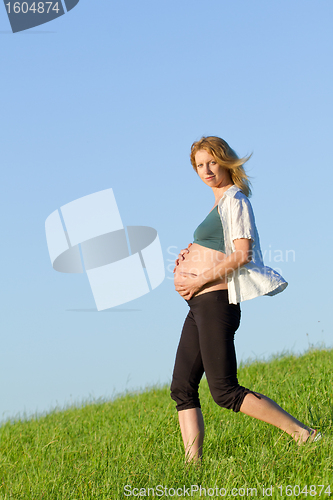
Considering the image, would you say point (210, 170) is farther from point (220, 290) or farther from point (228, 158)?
point (220, 290)

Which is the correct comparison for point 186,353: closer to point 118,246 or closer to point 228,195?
point 228,195

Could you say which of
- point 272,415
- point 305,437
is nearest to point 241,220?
point 272,415

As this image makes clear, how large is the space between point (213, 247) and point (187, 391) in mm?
1059

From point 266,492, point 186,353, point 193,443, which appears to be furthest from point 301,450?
point 186,353

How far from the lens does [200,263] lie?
325cm

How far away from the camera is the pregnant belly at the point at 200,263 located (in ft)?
10.4

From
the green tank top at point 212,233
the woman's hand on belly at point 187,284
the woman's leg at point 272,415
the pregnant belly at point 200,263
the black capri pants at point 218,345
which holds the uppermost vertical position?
the green tank top at point 212,233

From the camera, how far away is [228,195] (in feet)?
10.6

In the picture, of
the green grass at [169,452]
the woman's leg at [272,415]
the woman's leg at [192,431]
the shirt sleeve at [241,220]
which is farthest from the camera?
the woman's leg at [192,431]

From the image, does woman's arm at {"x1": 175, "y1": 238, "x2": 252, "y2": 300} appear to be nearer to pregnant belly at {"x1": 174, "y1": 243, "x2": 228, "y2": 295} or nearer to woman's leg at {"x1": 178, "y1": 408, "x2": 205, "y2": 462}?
pregnant belly at {"x1": 174, "y1": 243, "x2": 228, "y2": 295}

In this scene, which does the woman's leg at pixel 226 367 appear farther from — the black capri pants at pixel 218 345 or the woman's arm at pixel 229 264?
the woman's arm at pixel 229 264

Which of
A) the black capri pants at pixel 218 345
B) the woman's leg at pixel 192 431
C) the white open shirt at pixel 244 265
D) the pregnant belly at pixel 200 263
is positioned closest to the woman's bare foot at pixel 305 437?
the black capri pants at pixel 218 345

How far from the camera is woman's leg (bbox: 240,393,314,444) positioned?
9.71 feet

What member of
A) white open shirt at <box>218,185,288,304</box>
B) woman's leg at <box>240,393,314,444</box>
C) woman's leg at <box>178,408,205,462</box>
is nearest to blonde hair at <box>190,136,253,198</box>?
white open shirt at <box>218,185,288,304</box>
